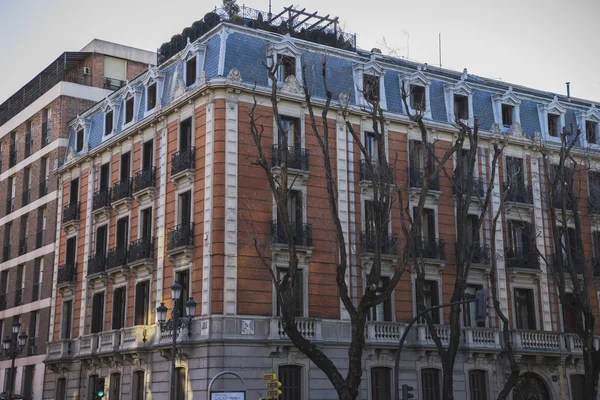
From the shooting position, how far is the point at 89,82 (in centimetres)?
4766

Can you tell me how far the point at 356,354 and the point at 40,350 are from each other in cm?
2449

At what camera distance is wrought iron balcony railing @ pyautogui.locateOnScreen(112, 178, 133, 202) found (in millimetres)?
37844

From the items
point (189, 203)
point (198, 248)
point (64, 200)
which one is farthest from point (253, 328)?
point (64, 200)

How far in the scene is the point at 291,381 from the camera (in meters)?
31.9

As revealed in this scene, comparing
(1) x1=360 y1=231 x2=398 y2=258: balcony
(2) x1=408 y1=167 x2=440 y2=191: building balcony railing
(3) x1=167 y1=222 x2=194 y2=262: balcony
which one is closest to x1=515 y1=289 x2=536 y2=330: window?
(2) x1=408 y1=167 x2=440 y2=191: building balcony railing

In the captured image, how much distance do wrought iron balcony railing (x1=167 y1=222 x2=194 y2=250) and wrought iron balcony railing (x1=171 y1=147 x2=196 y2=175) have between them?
2.26m

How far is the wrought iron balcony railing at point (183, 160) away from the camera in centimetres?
3353

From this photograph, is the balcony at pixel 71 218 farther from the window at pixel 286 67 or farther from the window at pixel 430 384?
the window at pixel 430 384

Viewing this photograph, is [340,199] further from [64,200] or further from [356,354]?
[64,200]

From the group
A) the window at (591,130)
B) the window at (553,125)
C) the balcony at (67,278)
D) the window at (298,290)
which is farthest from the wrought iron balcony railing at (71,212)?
the window at (591,130)

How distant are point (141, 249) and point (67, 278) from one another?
7.63 metres

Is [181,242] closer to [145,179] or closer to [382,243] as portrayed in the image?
[145,179]

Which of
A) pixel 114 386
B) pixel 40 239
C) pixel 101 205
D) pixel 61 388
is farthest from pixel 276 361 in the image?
pixel 40 239

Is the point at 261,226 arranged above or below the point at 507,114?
below
